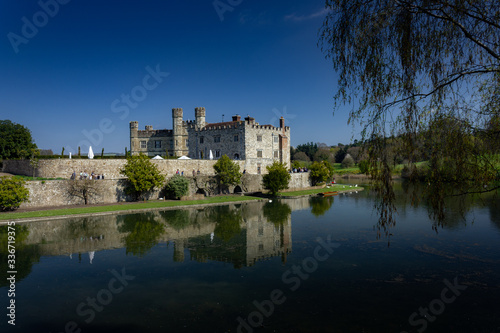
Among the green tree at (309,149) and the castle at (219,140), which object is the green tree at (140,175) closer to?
the castle at (219,140)

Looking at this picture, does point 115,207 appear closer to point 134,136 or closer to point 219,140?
point 219,140

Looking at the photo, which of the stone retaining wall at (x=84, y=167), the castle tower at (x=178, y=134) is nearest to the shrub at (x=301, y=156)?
the castle tower at (x=178, y=134)

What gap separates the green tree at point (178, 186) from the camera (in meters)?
35.2

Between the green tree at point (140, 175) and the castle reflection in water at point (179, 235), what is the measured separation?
4.72 metres

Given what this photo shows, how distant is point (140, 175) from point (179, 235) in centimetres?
1357

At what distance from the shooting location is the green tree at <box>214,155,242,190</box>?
40062mm

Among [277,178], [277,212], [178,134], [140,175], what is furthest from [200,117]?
[277,212]

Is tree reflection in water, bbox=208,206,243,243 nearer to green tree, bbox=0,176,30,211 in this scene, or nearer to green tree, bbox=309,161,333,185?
green tree, bbox=0,176,30,211

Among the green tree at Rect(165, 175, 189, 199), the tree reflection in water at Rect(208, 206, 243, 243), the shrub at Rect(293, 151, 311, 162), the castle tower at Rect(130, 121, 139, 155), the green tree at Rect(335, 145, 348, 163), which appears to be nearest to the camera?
the tree reflection in water at Rect(208, 206, 243, 243)

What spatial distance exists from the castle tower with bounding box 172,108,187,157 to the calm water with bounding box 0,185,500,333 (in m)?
29.4

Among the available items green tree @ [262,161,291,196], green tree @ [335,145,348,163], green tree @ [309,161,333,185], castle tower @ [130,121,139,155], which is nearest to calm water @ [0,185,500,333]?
green tree @ [262,161,291,196]

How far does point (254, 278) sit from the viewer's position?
44.4 feet

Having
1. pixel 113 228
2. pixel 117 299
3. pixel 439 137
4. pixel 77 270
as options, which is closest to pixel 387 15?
pixel 439 137

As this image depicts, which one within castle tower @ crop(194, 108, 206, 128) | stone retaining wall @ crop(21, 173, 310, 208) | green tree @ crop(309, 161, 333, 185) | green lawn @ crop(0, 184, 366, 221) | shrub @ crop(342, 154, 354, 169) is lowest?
green lawn @ crop(0, 184, 366, 221)
